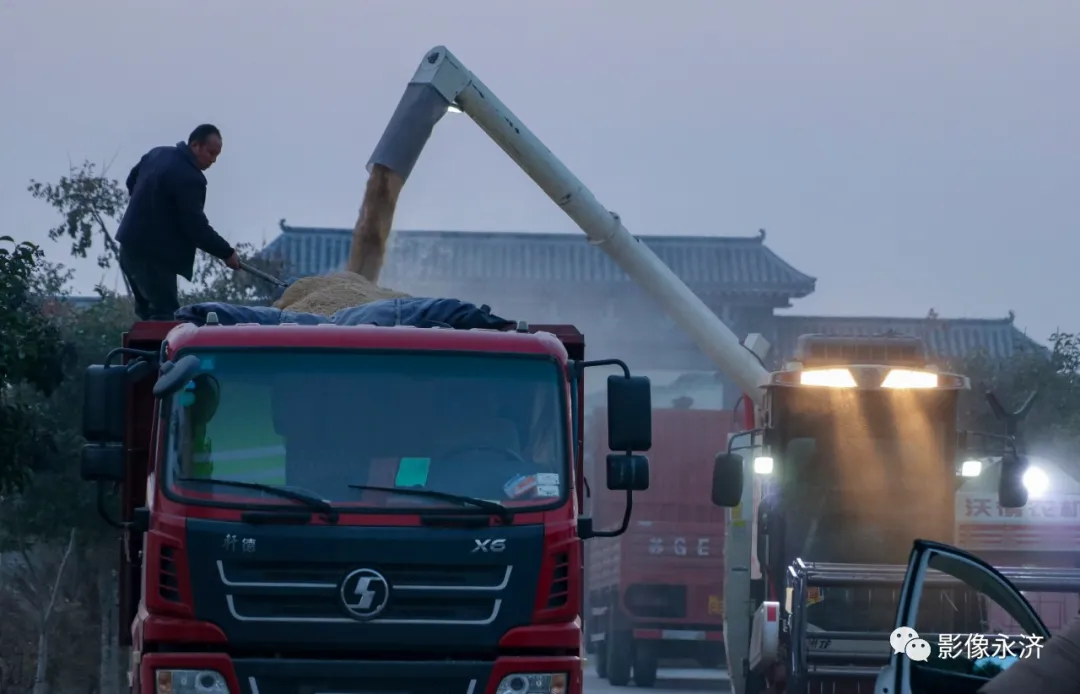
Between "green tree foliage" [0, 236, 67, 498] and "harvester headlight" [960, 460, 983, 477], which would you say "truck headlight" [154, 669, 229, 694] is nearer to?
"green tree foliage" [0, 236, 67, 498]

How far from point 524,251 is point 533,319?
196 inches

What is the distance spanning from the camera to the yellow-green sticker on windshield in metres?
9.05

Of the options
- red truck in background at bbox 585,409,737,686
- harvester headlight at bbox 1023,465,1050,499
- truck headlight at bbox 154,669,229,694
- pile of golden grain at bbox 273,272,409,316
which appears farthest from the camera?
red truck in background at bbox 585,409,737,686

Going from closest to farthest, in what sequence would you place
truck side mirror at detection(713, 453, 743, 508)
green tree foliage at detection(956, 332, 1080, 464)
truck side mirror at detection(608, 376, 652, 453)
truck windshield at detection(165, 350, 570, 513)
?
truck windshield at detection(165, 350, 570, 513) → truck side mirror at detection(608, 376, 652, 453) → truck side mirror at detection(713, 453, 743, 508) → green tree foliage at detection(956, 332, 1080, 464)

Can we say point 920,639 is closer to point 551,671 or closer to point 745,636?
point 551,671

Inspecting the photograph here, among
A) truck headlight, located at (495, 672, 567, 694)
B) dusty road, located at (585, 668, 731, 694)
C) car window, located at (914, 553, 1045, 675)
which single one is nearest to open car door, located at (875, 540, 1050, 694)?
car window, located at (914, 553, 1045, 675)

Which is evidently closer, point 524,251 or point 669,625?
point 669,625

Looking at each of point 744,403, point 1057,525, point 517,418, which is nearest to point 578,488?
point 517,418

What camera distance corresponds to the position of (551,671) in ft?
29.5

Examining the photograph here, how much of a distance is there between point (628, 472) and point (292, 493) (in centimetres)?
188

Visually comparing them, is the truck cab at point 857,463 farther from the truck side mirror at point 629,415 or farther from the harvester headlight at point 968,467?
the truck side mirror at point 629,415

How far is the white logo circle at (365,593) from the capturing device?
885 centimetres

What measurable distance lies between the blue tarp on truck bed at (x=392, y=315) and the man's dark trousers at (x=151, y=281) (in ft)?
6.52

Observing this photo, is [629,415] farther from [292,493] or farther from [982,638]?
[982,638]
